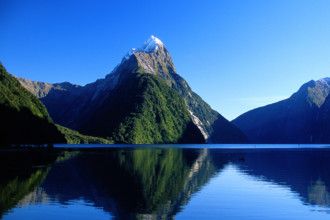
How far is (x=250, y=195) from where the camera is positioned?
6675 centimetres

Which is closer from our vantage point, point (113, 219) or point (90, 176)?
point (113, 219)

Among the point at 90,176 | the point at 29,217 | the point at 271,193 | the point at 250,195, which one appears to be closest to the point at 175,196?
the point at 250,195

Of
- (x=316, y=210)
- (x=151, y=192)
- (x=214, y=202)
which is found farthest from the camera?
(x=151, y=192)

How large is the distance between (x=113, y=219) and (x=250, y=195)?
29443 millimetres

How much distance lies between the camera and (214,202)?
58.2m

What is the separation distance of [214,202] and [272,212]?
916cm

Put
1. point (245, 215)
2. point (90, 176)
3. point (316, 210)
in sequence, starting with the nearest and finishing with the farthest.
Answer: point (245, 215)
point (316, 210)
point (90, 176)

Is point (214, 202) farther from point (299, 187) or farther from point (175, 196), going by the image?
point (299, 187)

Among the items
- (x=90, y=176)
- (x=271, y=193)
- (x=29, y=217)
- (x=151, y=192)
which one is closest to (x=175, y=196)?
(x=151, y=192)

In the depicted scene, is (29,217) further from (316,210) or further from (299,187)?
(299,187)

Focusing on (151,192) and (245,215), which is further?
(151,192)

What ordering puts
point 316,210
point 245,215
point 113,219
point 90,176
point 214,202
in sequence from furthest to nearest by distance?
1. point 90,176
2. point 214,202
3. point 316,210
4. point 245,215
5. point 113,219

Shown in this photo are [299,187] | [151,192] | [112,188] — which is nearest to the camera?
[151,192]

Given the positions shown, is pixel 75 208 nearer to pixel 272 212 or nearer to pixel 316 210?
pixel 272 212
